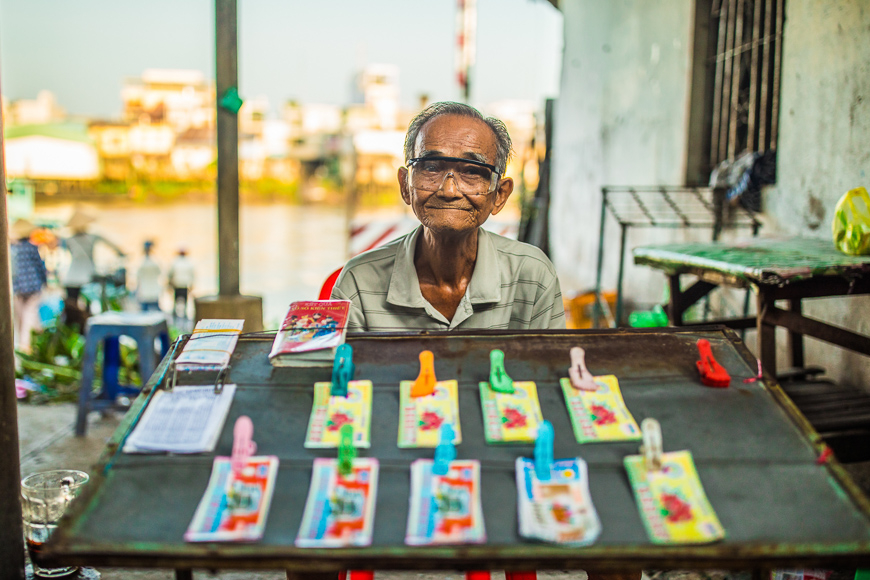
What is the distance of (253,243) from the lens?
16016mm

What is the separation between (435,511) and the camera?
1.28 metres

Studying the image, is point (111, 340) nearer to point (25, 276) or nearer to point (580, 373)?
point (580, 373)

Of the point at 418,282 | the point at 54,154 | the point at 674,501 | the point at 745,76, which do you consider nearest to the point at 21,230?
the point at 418,282

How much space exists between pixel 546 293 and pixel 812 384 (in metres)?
1.63

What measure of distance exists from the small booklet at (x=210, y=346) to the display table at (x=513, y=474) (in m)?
0.03

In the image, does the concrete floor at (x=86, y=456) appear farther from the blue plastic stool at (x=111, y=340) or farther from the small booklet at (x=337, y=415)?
the small booklet at (x=337, y=415)

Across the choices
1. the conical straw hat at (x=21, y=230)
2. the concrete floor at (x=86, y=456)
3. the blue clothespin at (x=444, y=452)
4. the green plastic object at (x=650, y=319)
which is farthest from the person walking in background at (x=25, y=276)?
the blue clothespin at (x=444, y=452)

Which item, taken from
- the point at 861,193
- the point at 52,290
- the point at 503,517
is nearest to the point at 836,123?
the point at 861,193

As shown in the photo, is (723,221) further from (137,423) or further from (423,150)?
(137,423)

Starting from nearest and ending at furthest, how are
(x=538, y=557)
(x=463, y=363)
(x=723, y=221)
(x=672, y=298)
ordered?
(x=538, y=557) < (x=463, y=363) < (x=672, y=298) < (x=723, y=221)

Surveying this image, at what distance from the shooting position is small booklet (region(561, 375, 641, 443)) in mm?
1445

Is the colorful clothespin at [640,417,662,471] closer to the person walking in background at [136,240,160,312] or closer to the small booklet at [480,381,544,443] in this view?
the small booklet at [480,381,544,443]

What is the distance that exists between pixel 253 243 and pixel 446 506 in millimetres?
15439

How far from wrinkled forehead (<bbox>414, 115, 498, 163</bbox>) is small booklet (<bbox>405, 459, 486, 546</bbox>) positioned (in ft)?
3.11
